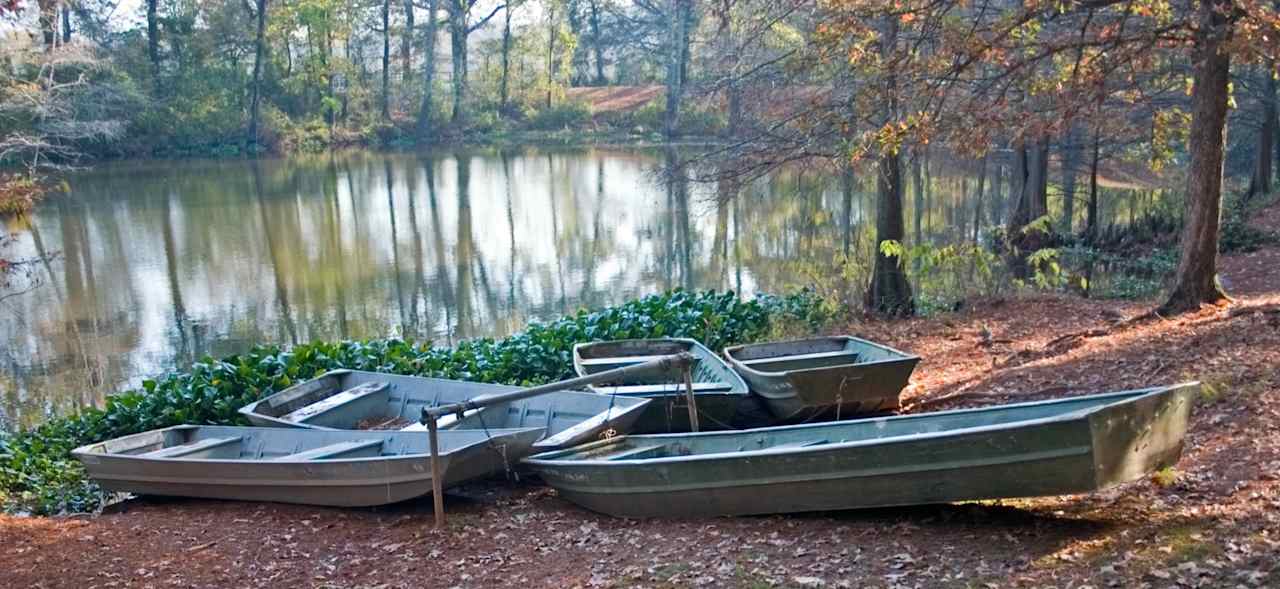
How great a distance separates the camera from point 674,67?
49.2m

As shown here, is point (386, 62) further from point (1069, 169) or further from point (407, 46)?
point (1069, 169)

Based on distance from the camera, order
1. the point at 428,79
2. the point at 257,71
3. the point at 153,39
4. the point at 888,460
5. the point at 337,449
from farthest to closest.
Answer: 1. the point at 428,79
2. the point at 257,71
3. the point at 153,39
4. the point at 337,449
5. the point at 888,460

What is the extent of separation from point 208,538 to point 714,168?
8.24m

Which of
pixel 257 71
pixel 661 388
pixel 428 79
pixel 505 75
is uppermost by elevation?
pixel 257 71

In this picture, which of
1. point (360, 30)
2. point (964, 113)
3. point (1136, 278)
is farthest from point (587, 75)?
point (964, 113)

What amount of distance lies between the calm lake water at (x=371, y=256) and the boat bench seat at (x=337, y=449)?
20.8ft

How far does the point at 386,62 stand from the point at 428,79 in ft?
7.66

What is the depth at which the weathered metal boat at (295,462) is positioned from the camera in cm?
810

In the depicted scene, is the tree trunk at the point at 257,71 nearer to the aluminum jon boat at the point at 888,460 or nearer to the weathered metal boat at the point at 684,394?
the weathered metal boat at the point at 684,394

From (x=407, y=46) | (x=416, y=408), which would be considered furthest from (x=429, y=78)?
(x=416, y=408)

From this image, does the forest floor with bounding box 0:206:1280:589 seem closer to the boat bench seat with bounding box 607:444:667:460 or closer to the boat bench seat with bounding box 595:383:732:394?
the boat bench seat with bounding box 607:444:667:460

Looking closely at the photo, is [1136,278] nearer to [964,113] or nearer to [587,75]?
[964,113]

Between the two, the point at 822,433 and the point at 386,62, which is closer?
the point at 822,433

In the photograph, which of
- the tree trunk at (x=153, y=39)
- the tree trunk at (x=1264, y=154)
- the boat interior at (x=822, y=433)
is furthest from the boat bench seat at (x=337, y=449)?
the tree trunk at (x=153, y=39)
